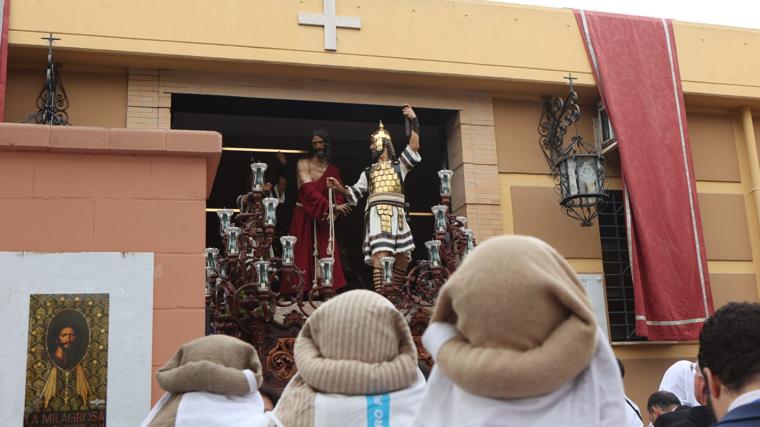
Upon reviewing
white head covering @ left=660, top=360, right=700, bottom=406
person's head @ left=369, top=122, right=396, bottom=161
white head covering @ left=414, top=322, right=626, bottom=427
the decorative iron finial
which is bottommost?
white head covering @ left=660, top=360, right=700, bottom=406

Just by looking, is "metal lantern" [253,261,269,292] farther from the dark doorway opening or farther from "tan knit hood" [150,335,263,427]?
"tan knit hood" [150,335,263,427]

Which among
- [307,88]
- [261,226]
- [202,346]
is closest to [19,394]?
[202,346]

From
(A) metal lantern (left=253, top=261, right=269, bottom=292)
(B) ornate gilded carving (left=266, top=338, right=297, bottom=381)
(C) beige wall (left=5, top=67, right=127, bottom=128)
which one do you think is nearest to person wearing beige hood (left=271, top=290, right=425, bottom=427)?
(A) metal lantern (left=253, top=261, right=269, bottom=292)

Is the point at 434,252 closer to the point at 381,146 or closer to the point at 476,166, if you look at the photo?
the point at 381,146

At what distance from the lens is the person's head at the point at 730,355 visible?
7.67ft

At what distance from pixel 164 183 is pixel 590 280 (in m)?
7.28

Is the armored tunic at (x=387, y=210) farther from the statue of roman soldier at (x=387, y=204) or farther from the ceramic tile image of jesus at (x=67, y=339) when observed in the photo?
the ceramic tile image of jesus at (x=67, y=339)

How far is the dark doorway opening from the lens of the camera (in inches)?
484

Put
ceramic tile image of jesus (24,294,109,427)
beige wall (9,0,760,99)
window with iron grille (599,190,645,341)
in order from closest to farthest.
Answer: ceramic tile image of jesus (24,294,109,427) < beige wall (9,0,760,99) < window with iron grille (599,190,645,341)

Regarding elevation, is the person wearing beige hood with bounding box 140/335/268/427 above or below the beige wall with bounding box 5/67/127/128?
below

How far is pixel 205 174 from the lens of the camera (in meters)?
6.75

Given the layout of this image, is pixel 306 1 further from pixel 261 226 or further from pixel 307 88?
pixel 261 226

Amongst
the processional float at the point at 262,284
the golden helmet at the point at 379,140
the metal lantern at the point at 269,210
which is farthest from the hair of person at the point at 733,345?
the golden helmet at the point at 379,140

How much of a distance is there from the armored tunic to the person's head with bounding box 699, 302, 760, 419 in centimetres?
825
